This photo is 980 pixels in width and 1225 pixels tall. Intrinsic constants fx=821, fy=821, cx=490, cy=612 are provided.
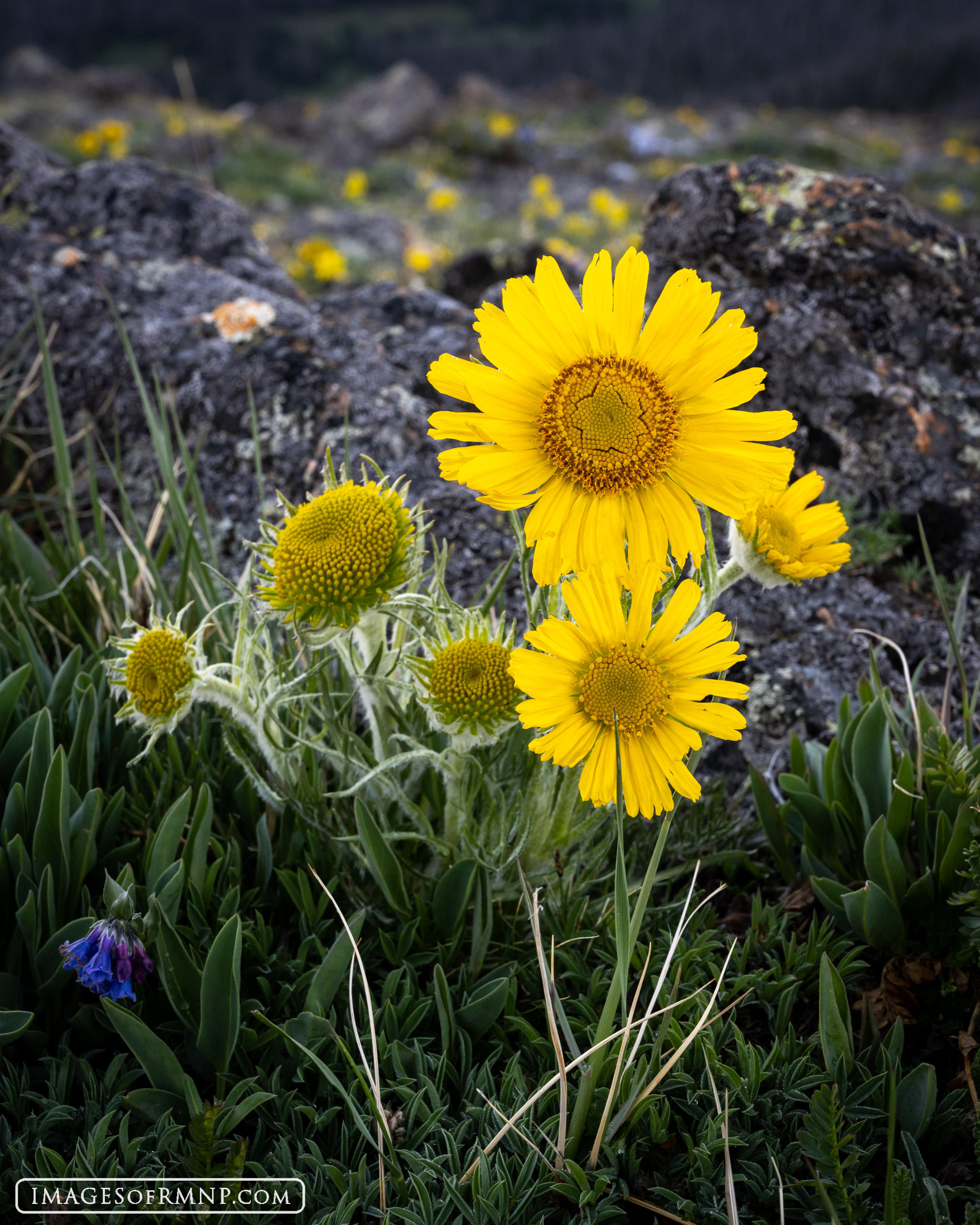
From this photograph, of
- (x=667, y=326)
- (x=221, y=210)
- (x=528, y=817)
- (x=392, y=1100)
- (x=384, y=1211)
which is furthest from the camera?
(x=221, y=210)

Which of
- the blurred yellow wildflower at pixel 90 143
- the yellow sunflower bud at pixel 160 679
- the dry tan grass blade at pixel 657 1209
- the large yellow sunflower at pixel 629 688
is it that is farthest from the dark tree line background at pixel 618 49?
the dry tan grass blade at pixel 657 1209

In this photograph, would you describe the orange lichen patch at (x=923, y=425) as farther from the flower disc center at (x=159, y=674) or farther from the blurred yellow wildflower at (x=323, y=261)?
the blurred yellow wildflower at (x=323, y=261)

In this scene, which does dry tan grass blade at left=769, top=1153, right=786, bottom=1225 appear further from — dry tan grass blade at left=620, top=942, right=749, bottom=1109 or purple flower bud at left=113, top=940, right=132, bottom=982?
purple flower bud at left=113, top=940, right=132, bottom=982

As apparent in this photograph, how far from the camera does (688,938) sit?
169 cm

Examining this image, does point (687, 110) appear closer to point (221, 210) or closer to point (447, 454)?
point (221, 210)

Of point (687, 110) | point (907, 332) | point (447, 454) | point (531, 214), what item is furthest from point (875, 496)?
point (687, 110)

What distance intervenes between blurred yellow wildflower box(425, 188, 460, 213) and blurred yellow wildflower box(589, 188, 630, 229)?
77.0 inches

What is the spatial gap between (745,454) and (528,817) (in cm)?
83

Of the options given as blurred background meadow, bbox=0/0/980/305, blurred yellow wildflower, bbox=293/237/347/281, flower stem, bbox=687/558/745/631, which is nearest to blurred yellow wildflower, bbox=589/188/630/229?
blurred background meadow, bbox=0/0/980/305

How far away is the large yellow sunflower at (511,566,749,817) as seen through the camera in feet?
4.00

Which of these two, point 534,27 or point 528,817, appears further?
point 534,27

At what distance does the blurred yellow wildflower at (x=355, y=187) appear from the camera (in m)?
10.8

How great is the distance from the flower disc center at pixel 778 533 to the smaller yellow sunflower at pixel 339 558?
0.58 metres

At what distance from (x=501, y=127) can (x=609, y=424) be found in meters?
17.9
